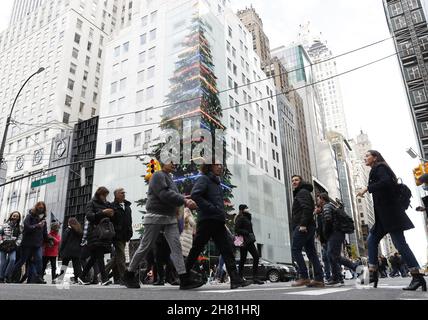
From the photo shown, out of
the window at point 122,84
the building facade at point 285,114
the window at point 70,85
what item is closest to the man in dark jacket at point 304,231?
the window at point 122,84

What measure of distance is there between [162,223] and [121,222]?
7.66 ft

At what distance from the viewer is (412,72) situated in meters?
52.8

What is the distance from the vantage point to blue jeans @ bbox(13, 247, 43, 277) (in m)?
9.02

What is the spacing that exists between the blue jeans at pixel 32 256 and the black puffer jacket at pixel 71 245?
0.55m

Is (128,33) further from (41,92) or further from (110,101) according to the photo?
(41,92)

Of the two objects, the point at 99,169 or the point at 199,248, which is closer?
the point at 199,248

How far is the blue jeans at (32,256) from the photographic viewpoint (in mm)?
9023

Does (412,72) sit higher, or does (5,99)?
(5,99)

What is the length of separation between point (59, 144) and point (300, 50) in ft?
213

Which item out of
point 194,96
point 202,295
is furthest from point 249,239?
point 194,96
